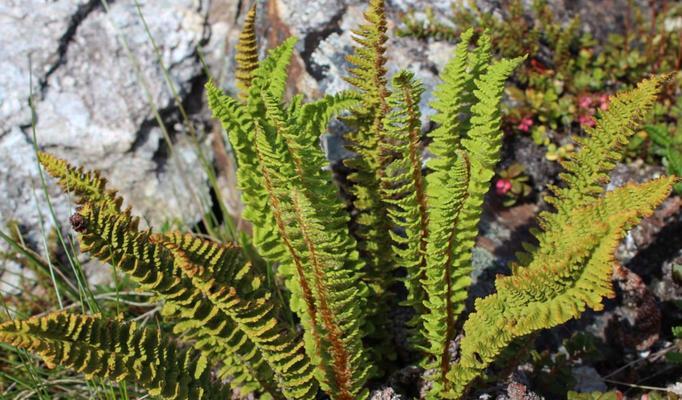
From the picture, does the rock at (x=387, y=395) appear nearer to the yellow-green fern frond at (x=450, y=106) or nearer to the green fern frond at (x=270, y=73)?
the yellow-green fern frond at (x=450, y=106)

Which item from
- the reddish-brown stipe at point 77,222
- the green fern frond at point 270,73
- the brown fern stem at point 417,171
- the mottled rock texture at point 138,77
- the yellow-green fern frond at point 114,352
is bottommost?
the yellow-green fern frond at point 114,352

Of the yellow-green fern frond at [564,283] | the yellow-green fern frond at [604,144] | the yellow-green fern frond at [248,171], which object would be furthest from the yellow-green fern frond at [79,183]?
the yellow-green fern frond at [604,144]

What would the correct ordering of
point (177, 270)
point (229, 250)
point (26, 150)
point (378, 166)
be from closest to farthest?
point (177, 270)
point (229, 250)
point (378, 166)
point (26, 150)

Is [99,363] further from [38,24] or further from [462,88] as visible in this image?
[38,24]

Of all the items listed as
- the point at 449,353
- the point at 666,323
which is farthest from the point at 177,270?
the point at 666,323

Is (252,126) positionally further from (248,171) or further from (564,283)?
(564,283)

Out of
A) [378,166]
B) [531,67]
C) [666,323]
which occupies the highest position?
[531,67]

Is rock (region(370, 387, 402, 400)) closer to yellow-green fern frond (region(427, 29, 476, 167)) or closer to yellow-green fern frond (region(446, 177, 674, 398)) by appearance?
yellow-green fern frond (region(446, 177, 674, 398))
